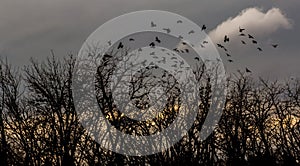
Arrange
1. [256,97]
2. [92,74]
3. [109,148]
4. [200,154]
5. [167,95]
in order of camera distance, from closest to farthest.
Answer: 1. [92,74]
2. [109,148]
3. [167,95]
4. [200,154]
5. [256,97]

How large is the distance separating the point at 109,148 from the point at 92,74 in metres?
5.57

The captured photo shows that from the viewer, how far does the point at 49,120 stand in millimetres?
28875

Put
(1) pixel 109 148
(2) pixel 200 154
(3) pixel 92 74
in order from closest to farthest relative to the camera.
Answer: (3) pixel 92 74, (1) pixel 109 148, (2) pixel 200 154

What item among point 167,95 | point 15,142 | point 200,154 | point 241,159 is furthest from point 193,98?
point 15,142

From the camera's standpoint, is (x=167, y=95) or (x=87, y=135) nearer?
(x=87, y=135)

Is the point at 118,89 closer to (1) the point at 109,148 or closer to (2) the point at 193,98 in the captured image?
(1) the point at 109,148

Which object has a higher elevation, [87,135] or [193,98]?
[193,98]

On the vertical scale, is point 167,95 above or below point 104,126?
above

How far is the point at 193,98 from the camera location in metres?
33.3

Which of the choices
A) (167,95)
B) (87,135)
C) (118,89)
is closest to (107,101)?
(118,89)

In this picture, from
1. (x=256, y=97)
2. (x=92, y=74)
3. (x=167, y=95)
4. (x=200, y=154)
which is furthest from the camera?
(x=256, y=97)

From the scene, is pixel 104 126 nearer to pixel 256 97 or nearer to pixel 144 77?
pixel 144 77

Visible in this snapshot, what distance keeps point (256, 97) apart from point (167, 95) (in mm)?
10935

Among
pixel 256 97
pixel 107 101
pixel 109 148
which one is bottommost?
pixel 109 148
